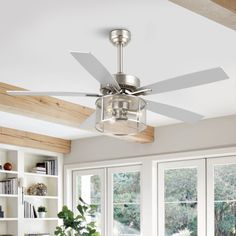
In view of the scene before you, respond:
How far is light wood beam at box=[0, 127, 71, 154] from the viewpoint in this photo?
245 inches

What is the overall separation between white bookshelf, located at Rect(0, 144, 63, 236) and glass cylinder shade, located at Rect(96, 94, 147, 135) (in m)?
3.58

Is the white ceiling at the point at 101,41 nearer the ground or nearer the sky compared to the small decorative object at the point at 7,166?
nearer the sky

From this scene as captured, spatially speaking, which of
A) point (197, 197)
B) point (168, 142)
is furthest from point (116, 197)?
point (197, 197)

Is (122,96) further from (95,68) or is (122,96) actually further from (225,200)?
(225,200)

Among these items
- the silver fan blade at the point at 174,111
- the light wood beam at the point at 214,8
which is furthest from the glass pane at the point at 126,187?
the light wood beam at the point at 214,8

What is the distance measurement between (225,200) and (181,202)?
1.90ft

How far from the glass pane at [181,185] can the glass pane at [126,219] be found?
52 centimetres

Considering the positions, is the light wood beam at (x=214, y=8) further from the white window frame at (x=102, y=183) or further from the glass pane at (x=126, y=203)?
the white window frame at (x=102, y=183)

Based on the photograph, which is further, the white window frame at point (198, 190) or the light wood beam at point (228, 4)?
the white window frame at point (198, 190)

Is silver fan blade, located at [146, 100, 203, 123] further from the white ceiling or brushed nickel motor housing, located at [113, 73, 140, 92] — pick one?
the white ceiling

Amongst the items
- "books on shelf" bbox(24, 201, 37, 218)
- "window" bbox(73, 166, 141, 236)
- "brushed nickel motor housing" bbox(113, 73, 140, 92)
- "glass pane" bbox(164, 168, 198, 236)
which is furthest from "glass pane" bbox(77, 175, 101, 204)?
"brushed nickel motor housing" bbox(113, 73, 140, 92)

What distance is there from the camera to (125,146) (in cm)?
641

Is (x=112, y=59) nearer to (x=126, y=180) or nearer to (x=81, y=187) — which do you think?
(x=126, y=180)

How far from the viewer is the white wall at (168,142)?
216 inches
